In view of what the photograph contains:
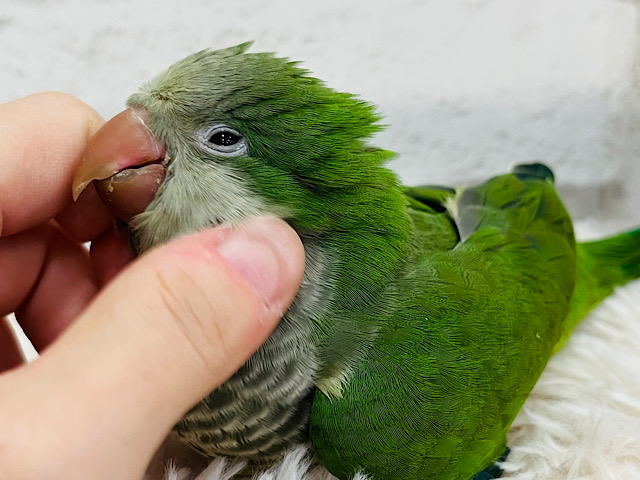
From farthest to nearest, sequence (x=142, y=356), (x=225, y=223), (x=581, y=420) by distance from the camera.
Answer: (x=581, y=420)
(x=225, y=223)
(x=142, y=356)

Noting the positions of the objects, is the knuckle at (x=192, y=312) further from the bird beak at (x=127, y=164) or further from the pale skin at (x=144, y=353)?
the bird beak at (x=127, y=164)

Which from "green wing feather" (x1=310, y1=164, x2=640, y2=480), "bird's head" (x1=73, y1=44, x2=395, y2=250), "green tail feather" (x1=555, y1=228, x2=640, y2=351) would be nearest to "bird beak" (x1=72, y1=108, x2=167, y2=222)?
"bird's head" (x1=73, y1=44, x2=395, y2=250)

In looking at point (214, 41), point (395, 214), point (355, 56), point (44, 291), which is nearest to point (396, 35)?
point (355, 56)

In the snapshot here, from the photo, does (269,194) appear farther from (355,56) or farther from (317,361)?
(355,56)

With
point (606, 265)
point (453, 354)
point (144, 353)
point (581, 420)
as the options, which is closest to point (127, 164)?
point (144, 353)

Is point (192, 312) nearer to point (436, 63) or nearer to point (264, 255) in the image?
point (264, 255)

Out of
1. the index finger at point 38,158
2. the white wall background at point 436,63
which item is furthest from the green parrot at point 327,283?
the white wall background at point 436,63

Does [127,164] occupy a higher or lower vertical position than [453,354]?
higher
